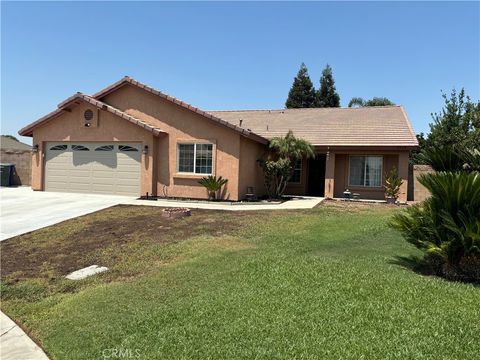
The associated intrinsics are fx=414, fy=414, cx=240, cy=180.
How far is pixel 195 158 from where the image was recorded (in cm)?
1812

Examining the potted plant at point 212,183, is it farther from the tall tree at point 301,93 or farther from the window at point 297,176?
the tall tree at point 301,93

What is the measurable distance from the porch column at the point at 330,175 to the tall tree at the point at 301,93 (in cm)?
2635

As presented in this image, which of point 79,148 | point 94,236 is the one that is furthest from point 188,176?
point 94,236

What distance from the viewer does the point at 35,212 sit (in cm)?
1401

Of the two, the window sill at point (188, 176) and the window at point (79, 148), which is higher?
the window at point (79, 148)

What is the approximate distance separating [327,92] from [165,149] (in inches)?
1250

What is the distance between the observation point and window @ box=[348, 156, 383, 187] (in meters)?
20.6

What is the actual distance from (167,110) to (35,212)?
23.7ft

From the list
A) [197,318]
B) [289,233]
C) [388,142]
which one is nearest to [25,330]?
[197,318]

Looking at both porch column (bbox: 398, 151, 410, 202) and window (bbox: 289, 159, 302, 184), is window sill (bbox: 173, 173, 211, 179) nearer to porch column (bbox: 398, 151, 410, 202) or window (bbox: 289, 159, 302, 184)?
window (bbox: 289, 159, 302, 184)

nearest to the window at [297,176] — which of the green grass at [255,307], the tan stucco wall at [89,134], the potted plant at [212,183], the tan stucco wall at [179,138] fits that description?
the tan stucco wall at [179,138]

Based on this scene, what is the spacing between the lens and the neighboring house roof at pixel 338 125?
20.0m

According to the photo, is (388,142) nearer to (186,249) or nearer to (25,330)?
(186,249)

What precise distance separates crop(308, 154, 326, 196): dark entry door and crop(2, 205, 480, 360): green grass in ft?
43.6
